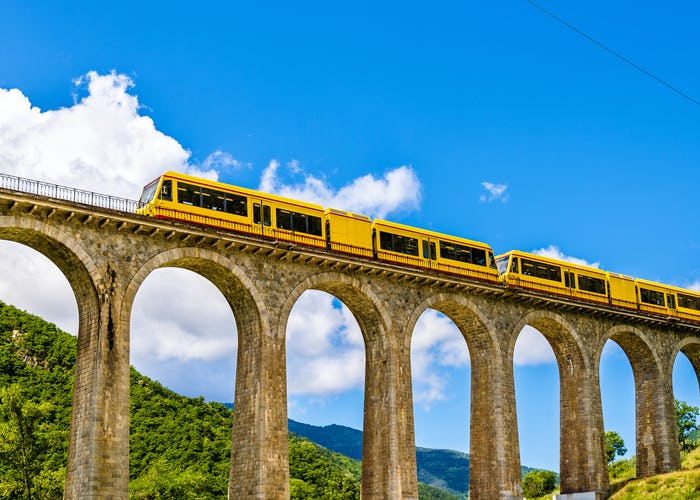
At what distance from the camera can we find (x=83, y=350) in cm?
3416

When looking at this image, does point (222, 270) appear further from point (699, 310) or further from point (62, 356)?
point (699, 310)

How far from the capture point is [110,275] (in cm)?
3447

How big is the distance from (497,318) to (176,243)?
19820 mm

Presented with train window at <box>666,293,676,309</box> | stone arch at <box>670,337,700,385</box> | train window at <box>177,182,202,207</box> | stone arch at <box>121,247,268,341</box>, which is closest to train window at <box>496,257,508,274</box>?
train window at <box>666,293,676,309</box>

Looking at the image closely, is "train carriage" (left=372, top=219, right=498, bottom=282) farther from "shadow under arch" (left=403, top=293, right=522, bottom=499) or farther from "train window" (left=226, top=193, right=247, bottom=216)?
"train window" (left=226, top=193, right=247, bottom=216)

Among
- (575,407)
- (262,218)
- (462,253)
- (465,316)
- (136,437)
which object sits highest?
(462,253)

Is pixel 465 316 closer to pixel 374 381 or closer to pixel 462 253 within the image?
pixel 462 253

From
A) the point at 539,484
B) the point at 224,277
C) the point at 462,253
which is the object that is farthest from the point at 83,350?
the point at 539,484

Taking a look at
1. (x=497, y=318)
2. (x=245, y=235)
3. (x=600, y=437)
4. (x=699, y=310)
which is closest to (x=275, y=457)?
(x=245, y=235)

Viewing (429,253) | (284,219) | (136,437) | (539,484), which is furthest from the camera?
(539,484)

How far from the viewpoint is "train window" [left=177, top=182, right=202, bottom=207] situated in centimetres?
Answer: 3678

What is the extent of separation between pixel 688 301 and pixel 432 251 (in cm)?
2399

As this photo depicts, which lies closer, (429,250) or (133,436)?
(429,250)

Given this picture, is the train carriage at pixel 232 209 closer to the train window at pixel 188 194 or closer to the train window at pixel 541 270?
the train window at pixel 188 194
